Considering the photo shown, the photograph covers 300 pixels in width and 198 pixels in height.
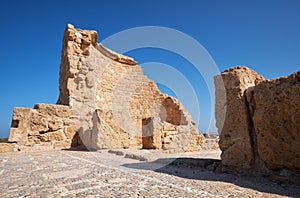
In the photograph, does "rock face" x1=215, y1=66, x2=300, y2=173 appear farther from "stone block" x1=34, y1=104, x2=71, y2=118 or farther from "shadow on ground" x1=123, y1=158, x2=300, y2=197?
"stone block" x1=34, y1=104, x2=71, y2=118

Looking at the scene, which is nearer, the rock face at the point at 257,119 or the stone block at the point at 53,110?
the rock face at the point at 257,119

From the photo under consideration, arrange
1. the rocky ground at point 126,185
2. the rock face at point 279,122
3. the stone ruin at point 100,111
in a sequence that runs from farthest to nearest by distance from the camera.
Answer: the stone ruin at point 100,111
the rock face at point 279,122
the rocky ground at point 126,185

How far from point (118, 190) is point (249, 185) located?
1419 millimetres

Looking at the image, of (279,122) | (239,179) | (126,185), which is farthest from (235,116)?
(126,185)

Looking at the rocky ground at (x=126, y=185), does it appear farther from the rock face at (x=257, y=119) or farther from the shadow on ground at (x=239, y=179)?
the rock face at (x=257, y=119)

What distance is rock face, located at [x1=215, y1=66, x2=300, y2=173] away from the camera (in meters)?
2.35

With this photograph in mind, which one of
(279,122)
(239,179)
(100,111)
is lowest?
(239,179)

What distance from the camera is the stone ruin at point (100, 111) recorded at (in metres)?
5.61

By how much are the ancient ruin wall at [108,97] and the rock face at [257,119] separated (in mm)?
2944

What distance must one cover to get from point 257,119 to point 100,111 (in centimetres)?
428

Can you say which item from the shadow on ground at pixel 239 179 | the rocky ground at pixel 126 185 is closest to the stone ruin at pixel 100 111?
the shadow on ground at pixel 239 179

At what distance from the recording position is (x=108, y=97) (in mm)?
8070

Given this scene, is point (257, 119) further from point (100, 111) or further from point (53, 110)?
point (53, 110)

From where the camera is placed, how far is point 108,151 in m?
5.20
